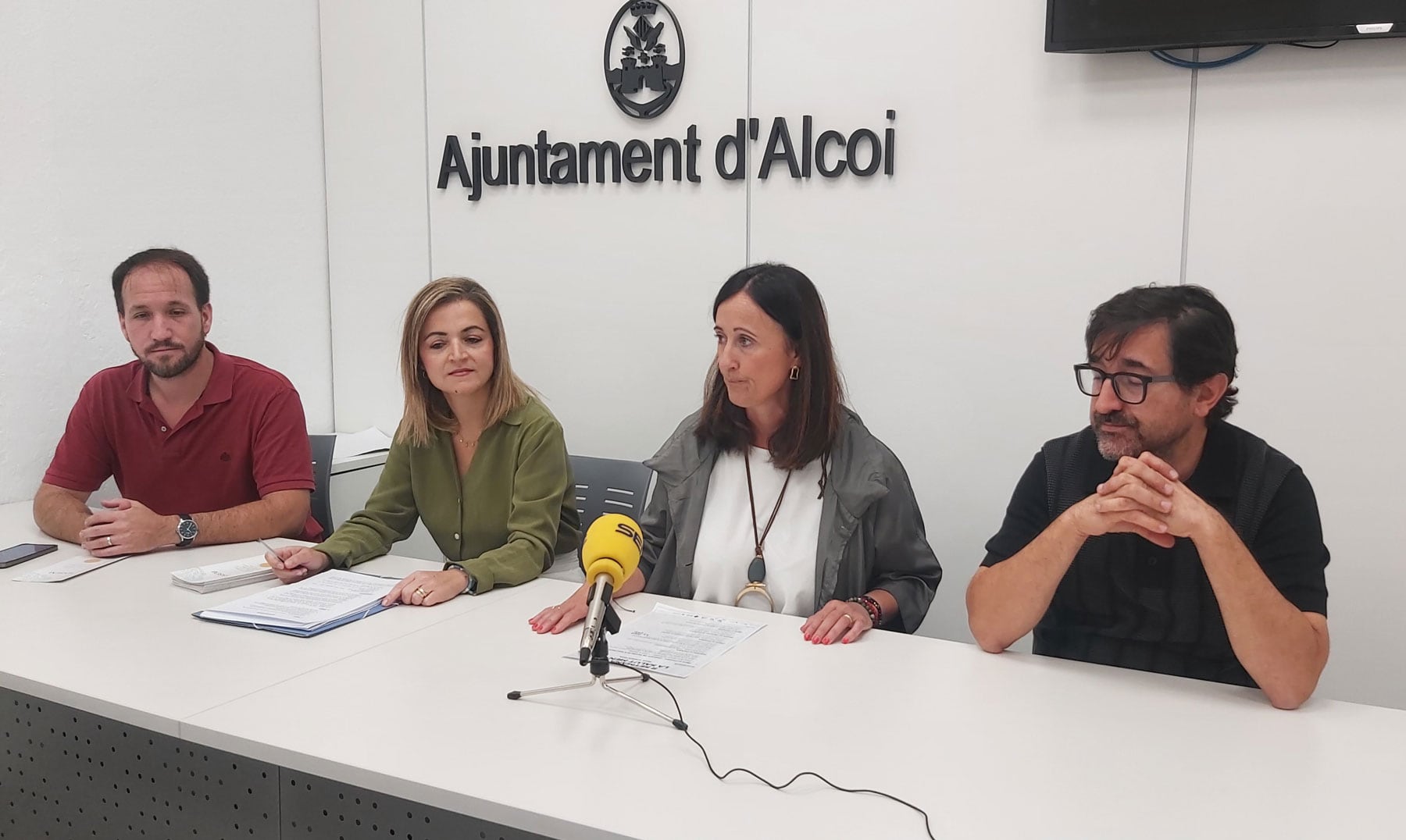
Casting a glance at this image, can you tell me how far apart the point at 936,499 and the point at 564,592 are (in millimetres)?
1512

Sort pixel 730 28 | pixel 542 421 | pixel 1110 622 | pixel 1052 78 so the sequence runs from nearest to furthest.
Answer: pixel 1110 622, pixel 542 421, pixel 1052 78, pixel 730 28

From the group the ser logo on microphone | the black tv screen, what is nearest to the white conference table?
the ser logo on microphone

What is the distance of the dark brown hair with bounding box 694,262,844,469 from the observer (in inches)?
95.3

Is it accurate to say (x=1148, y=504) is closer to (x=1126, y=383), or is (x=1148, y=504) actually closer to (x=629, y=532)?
(x=1126, y=383)

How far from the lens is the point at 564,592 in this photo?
2.39 meters

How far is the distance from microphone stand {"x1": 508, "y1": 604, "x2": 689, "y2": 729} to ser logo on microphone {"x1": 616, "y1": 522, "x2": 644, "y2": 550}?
0.14 m

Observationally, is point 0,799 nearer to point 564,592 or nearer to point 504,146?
point 564,592

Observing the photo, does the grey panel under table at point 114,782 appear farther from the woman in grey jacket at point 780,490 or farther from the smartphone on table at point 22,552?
the woman in grey jacket at point 780,490

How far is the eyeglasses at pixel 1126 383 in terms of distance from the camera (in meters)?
1.85

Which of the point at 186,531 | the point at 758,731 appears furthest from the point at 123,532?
the point at 758,731

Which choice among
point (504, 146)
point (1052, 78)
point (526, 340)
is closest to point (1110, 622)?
point (1052, 78)

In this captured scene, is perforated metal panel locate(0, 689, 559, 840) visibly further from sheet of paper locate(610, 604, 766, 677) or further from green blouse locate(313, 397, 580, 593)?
green blouse locate(313, 397, 580, 593)

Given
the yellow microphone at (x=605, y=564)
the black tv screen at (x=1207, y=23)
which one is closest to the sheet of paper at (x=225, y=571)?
the yellow microphone at (x=605, y=564)

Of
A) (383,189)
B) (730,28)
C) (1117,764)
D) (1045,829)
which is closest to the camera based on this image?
(1045,829)
